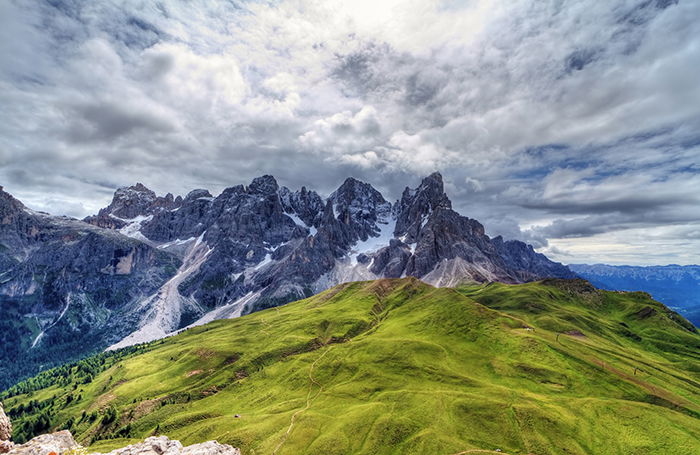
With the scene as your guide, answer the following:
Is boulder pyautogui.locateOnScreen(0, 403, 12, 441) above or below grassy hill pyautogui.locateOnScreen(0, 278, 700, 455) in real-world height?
above

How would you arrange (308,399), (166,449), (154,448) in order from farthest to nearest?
(308,399) → (166,449) → (154,448)

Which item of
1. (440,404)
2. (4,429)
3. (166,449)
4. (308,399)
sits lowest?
(308,399)

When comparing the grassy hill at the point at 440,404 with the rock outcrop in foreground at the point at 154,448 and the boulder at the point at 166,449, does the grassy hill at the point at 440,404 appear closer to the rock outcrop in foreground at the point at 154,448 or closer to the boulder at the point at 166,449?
the boulder at the point at 166,449

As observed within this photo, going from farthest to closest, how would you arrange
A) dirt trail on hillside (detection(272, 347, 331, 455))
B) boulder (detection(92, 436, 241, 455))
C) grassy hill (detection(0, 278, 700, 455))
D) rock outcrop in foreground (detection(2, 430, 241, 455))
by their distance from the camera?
dirt trail on hillside (detection(272, 347, 331, 455)) → grassy hill (detection(0, 278, 700, 455)) → boulder (detection(92, 436, 241, 455)) → rock outcrop in foreground (detection(2, 430, 241, 455))

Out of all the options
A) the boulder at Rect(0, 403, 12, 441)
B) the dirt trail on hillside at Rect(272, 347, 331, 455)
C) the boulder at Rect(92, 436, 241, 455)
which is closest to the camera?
the boulder at Rect(0, 403, 12, 441)

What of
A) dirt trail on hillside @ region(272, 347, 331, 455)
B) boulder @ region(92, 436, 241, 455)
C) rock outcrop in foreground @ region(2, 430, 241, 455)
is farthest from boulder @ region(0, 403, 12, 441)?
dirt trail on hillside @ region(272, 347, 331, 455)

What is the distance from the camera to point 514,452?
96500 mm

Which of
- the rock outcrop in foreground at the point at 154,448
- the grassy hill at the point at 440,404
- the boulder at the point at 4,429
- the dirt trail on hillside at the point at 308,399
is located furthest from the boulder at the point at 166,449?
the dirt trail on hillside at the point at 308,399

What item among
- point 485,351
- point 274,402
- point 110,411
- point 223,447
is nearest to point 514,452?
point 485,351

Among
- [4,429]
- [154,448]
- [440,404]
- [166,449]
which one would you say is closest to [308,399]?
[440,404]

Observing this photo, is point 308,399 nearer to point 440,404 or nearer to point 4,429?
point 440,404

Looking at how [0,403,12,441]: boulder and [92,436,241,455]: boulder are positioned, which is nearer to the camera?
[0,403,12,441]: boulder

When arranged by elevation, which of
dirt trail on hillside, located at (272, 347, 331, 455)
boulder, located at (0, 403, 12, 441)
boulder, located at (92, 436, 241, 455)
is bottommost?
dirt trail on hillside, located at (272, 347, 331, 455)

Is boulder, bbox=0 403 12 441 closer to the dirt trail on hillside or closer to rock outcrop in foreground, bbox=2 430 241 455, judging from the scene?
rock outcrop in foreground, bbox=2 430 241 455
